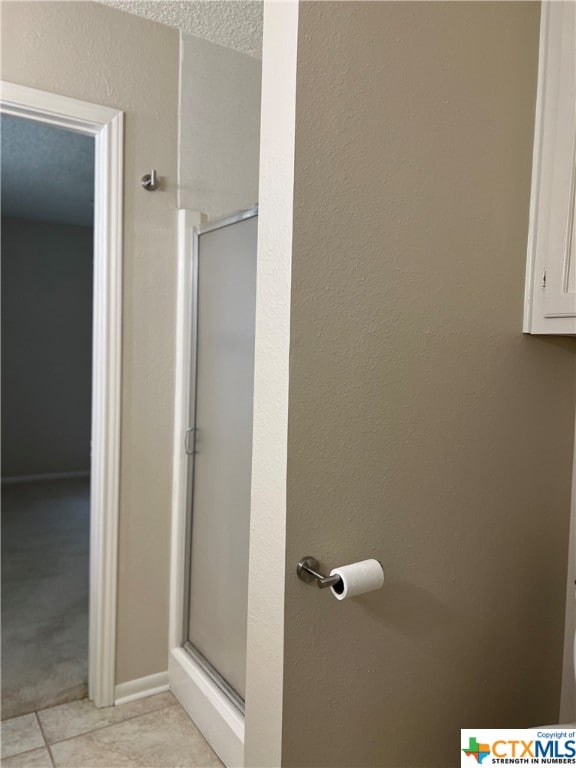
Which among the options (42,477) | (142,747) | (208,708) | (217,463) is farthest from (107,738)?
(42,477)

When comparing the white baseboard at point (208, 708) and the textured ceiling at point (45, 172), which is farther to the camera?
the textured ceiling at point (45, 172)

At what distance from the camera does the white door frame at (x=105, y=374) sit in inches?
78.0

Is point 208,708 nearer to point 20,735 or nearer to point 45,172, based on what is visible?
point 20,735

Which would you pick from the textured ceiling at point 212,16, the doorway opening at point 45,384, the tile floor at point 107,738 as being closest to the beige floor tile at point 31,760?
the tile floor at point 107,738

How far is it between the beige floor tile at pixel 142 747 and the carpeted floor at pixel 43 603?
271 millimetres

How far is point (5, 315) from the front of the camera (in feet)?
17.0

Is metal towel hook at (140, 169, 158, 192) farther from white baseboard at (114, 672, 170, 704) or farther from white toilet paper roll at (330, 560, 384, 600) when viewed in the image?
white baseboard at (114, 672, 170, 704)

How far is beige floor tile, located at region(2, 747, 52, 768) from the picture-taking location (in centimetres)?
181

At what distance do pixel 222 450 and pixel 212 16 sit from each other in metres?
1.56

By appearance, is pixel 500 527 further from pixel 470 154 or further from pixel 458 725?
pixel 470 154

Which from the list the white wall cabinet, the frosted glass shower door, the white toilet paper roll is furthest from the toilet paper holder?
the white wall cabinet

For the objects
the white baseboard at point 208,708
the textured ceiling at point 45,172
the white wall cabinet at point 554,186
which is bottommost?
the white baseboard at point 208,708

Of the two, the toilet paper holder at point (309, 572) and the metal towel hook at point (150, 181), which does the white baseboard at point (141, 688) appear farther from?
the metal towel hook at point (150, 181)

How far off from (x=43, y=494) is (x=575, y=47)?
16.3 feet
